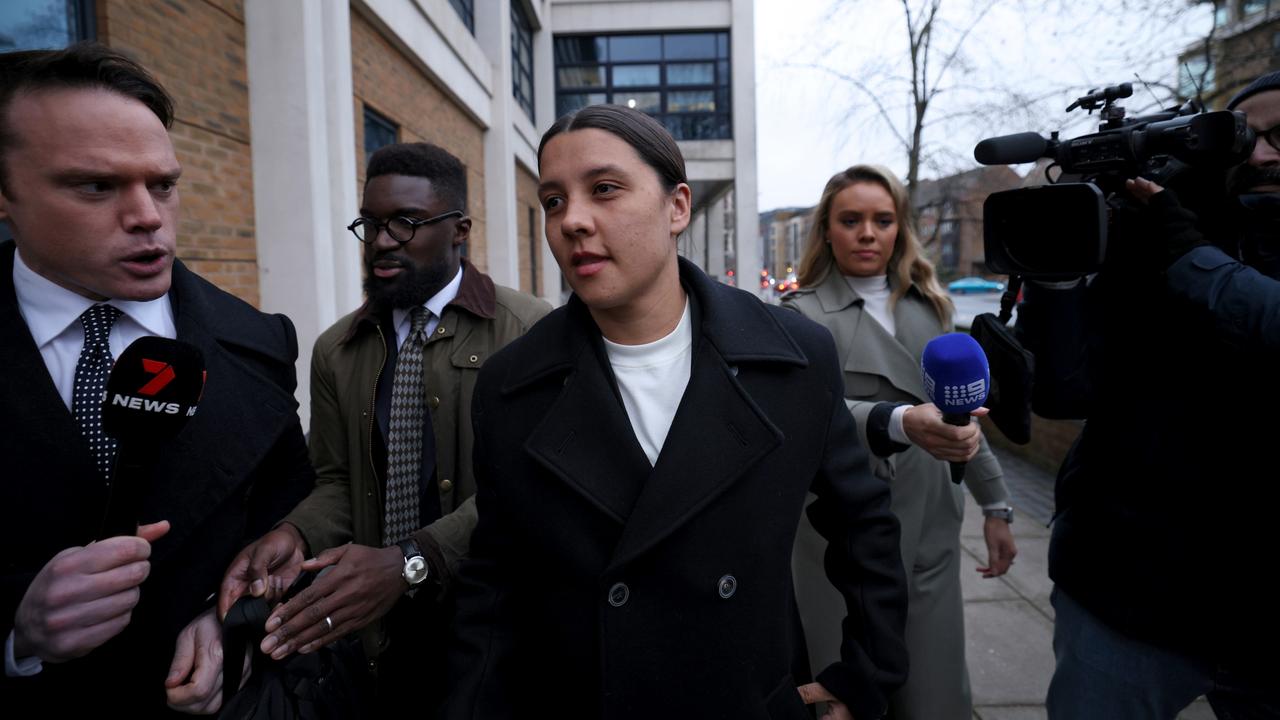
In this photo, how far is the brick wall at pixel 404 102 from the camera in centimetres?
691

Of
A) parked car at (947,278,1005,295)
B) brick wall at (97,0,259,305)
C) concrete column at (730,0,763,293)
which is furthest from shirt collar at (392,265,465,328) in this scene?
parked car at (947,278,1005,295)

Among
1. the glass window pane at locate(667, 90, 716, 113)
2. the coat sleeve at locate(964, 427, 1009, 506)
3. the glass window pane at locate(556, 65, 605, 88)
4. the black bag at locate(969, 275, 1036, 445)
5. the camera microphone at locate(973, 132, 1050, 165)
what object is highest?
the glass window pane at locate(556, 65, 605, 88)

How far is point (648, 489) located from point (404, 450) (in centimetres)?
116

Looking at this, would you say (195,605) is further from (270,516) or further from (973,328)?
(973,328)

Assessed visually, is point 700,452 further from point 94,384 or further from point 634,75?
point 634,75

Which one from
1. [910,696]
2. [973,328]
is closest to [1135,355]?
[973,328]

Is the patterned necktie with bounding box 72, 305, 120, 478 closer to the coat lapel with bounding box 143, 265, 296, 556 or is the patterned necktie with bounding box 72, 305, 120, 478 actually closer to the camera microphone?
the coat lapel with bounding box 143, 265, 296, 556

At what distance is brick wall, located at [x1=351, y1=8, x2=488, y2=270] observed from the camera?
691 centimetres

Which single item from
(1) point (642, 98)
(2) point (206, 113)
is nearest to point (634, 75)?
Result: (1) point (642, 98)

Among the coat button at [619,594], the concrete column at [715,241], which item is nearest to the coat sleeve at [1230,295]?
the coat button at [619,594]

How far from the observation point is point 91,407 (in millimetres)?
1470

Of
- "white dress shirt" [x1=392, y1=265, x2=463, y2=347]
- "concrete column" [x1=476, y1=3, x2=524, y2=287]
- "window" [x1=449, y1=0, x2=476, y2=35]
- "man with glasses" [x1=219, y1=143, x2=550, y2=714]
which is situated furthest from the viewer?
"concrete column" [x1=476, y1=3, x2=524, y2=287]

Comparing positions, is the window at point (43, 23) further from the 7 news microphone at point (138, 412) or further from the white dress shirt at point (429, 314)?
the 7 news microphone at point (138, 412)

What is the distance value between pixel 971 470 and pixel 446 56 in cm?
941
